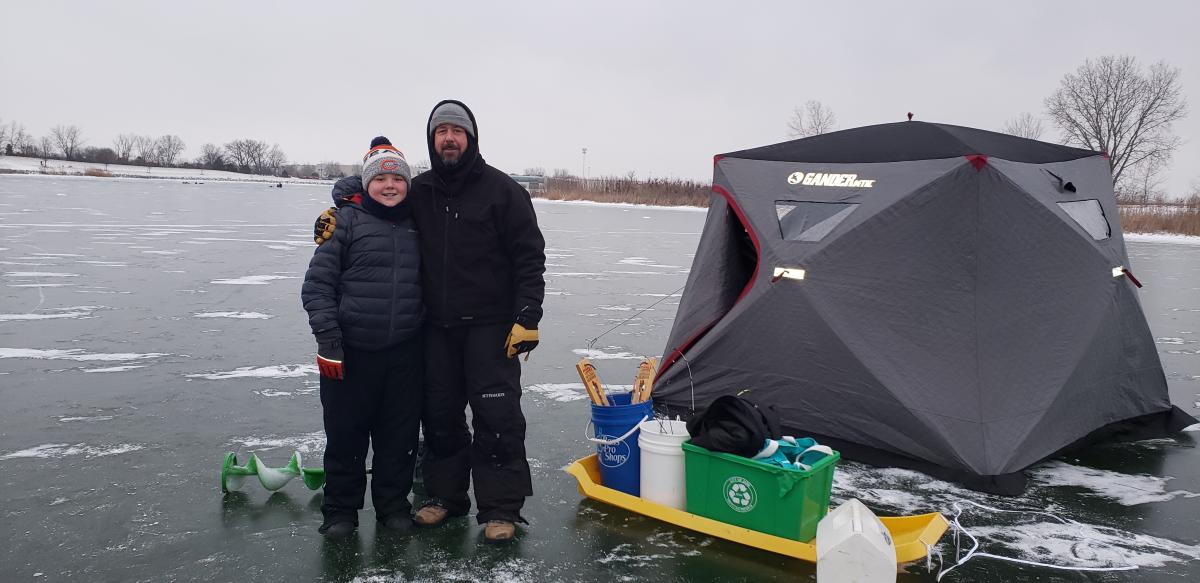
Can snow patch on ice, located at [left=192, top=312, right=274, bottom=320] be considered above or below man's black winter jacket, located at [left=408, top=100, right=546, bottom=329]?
below

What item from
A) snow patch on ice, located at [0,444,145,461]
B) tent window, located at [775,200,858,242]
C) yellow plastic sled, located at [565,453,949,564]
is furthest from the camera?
tent window, located at [775,200,858,242]

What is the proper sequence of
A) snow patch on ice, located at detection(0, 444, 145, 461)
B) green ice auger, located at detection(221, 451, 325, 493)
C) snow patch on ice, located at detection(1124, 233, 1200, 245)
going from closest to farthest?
green ice auger, located at detection(221, 451, 325, 493)
snow patch on ice, located at detection(0, 444, 145, 461)
snow patch on ice, located at detection(1124, 233, 1200, 245)

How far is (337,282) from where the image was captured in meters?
3.46

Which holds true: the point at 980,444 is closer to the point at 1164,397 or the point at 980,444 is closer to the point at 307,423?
the point at 1164,397

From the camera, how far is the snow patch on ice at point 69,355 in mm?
6262

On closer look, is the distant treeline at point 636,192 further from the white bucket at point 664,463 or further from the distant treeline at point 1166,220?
the white bucket at point 664,463

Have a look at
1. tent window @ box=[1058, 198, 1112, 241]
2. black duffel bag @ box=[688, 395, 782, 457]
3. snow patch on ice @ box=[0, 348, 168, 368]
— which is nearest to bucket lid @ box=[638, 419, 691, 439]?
black duffel bag @ box=[688, 395, 782, 457]

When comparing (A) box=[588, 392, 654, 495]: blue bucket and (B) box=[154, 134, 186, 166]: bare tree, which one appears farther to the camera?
(B) box=[154, 134, 186, 166]: bare tree

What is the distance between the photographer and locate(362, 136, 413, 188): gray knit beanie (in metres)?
3.46

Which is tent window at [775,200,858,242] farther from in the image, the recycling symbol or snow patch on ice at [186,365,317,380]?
snow patch on ice at [186,365,317,380]

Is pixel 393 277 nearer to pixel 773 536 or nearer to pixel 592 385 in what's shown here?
pixel 592 385

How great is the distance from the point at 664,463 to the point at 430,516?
43.3 inches

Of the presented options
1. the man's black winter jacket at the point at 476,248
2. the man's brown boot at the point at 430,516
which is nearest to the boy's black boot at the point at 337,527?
the man's brown boot at the point at 430,516

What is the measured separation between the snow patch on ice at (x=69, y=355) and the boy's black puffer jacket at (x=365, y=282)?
3.20 m
